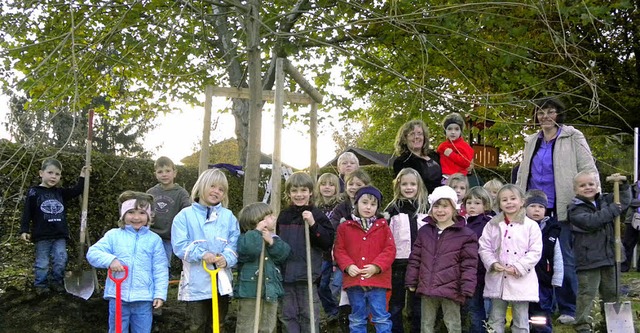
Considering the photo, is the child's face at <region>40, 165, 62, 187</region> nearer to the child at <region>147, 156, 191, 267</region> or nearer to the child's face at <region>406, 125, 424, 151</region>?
the child at <region>147, 156, 191, 267</region>

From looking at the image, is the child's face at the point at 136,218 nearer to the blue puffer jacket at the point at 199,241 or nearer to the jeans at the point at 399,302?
the blue puffer jacket at the point at 199,241

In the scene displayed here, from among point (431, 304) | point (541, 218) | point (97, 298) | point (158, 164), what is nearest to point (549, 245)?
point (541, 218)

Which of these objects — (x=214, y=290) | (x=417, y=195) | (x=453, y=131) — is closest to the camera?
(x=214, y=290)

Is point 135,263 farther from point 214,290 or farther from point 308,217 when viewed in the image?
point 308,217

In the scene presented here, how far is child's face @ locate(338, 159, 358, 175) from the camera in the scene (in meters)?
5.89

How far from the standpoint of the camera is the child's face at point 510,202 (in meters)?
4.71

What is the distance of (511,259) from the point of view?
183 inches

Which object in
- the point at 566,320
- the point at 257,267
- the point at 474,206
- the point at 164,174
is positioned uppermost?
the point at 164,174

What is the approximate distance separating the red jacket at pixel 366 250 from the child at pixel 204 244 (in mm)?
807

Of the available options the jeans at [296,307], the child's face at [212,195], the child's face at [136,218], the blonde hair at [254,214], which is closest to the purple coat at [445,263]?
the jeans at [296,307]

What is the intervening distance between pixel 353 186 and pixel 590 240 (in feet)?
6.78

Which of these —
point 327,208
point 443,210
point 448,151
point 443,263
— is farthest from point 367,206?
point 448,151

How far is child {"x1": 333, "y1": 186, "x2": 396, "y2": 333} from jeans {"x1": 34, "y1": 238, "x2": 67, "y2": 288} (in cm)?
312

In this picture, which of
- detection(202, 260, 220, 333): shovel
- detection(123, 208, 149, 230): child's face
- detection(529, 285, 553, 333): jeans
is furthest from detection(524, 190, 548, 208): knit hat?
detection(123, 208, 149, 230): child's face
